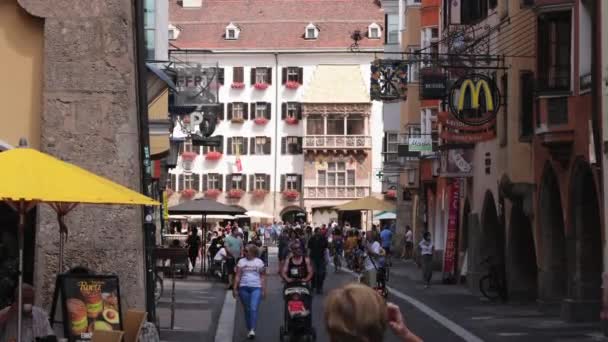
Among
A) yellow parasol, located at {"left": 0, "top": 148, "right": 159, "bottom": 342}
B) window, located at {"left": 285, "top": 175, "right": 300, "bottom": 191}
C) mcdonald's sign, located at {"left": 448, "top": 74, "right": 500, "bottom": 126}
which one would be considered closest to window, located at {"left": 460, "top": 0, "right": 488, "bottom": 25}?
mcdonald's sign, located at {"left": 448, "top": 74, "right": 500, "bottom": 126}

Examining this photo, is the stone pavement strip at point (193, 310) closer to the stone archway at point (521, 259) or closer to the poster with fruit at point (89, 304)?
the stone archway at point (521, 259)

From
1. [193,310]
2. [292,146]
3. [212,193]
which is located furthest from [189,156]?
[193,310]

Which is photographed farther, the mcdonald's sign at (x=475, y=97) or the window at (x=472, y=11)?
the window at (x=472, y=11)

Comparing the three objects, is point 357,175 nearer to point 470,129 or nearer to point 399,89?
point 399,89

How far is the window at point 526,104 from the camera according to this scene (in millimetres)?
32375

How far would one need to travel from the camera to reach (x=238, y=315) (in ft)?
96.1

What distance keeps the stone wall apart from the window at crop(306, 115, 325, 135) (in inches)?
3518

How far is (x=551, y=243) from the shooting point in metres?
30.3

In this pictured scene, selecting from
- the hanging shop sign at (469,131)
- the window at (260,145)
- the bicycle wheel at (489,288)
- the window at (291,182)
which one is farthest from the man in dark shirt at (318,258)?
the window at (291,182)

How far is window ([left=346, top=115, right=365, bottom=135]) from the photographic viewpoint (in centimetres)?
10650

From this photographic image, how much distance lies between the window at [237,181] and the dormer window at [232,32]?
1051 centimetres

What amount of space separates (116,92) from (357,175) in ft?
298

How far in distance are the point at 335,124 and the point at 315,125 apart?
1.51 meters

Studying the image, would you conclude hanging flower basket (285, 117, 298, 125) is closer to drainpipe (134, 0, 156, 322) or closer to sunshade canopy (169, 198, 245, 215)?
sunshade canopy (169, 198, 245, 215)
